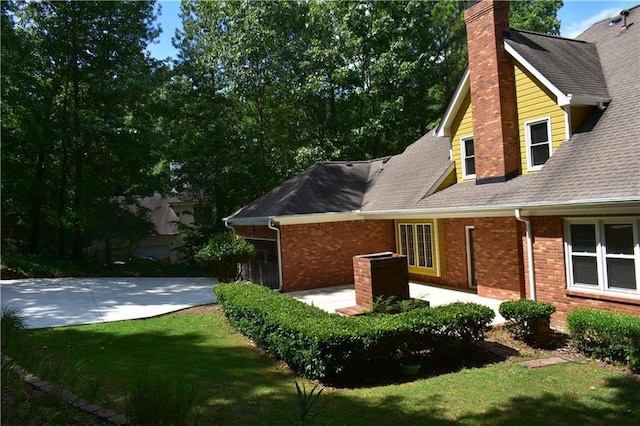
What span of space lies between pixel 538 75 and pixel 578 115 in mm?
1392

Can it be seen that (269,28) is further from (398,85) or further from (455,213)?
(455,213)

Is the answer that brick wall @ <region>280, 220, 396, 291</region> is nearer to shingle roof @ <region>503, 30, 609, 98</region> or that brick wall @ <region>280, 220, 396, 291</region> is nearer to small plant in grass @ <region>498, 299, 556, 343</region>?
shingle roof @ <region>503, 30, 609, 98</region>

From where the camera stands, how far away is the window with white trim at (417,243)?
15828 mm

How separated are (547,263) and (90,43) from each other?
2347 cm

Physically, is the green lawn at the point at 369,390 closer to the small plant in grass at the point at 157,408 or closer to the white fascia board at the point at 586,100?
the small plant in grass at the point at 157,408

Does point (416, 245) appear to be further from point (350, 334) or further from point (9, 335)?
point (9, 335)

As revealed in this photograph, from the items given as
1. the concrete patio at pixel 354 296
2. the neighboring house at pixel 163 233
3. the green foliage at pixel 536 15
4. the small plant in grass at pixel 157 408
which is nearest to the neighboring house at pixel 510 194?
the concrete patio at pixel 354 296

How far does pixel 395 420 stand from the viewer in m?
5.57

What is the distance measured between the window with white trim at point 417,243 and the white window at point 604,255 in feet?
20.5

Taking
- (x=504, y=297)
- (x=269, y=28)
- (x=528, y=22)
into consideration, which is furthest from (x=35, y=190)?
(x=528, y=22)

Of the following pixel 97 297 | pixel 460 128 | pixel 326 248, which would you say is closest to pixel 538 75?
pixel 460 128

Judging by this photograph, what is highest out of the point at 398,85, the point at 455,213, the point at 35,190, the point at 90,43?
the point at 90,43

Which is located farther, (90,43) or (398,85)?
(398,85)

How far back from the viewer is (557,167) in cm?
1064
